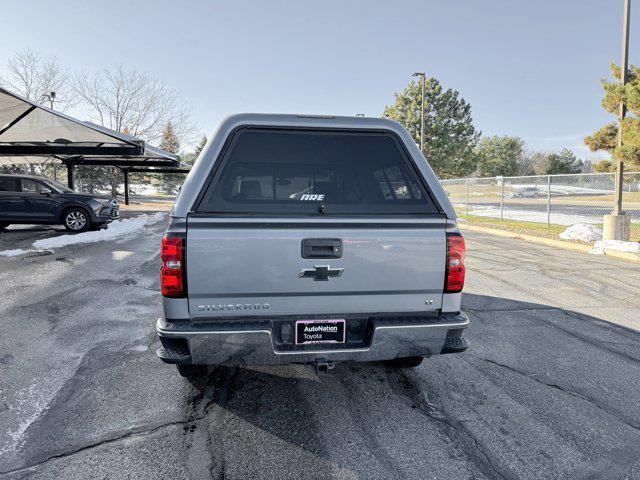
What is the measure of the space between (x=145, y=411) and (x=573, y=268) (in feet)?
27.5

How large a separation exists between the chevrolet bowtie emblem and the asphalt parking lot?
1045mm

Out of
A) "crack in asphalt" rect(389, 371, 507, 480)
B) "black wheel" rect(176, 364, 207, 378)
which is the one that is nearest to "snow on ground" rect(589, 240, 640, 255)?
"crack in asphalt" rect(389, 371, 507, 480)

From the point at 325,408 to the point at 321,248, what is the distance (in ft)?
4.14

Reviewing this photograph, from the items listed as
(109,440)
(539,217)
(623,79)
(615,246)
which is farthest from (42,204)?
(539,217)

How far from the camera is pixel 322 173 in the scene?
3.06 m

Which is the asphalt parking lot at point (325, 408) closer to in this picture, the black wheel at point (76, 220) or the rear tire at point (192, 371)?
the rear tire at point (192, 371)

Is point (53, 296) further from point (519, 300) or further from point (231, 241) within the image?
point (519, 300)

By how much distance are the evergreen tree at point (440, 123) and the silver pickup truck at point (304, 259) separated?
37457 mm

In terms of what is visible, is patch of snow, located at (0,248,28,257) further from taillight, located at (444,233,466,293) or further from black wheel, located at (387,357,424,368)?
taillight, located at (444,233,466,293)

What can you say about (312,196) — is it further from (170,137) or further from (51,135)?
(170,137)

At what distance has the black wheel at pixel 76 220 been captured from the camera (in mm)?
12734

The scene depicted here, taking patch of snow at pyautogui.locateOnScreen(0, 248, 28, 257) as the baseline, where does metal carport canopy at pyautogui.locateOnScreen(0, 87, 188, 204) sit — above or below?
above

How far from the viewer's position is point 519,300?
6.06 meters

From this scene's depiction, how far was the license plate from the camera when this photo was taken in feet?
8.82
